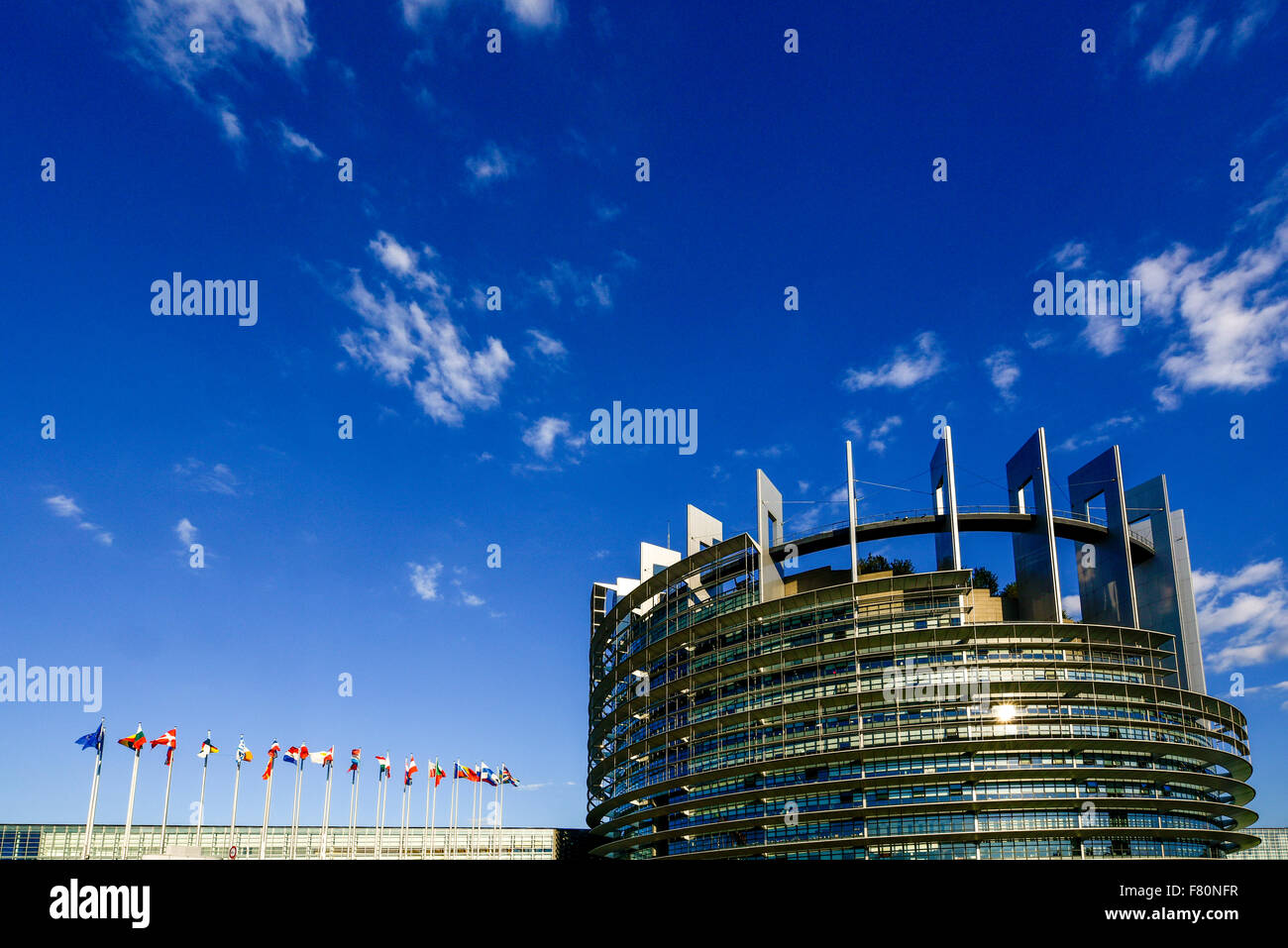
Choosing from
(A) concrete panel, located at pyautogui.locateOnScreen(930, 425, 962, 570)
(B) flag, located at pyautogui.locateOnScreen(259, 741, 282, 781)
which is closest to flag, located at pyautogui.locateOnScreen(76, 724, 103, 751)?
(B) flag, located at pyautogui.locateOnScreen(259, 741, 282, 781)

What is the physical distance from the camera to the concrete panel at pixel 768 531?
92.6 metres

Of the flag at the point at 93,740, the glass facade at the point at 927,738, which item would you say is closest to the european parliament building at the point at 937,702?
the glass facade at the point at 927,738

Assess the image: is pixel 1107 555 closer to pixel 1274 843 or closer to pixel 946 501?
pixel 946 501

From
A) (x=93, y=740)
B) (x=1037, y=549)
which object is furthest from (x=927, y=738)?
(x=93, y=740)

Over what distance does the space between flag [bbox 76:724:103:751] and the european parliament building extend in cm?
4899

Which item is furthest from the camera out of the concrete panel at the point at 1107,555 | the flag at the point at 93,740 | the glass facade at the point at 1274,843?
the glass facade at the point at 1274,843

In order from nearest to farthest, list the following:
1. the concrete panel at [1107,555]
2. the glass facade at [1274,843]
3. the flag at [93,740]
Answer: the flag at [93,740]
the concrete panel at [1107,555]
the glass facade at [1274,843]

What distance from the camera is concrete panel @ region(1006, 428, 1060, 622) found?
88688mm

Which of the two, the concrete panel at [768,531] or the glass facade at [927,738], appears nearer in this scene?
the glass facade at [927,738]

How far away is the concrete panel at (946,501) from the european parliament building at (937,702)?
326 millimetres

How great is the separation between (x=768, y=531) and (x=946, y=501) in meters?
18.4

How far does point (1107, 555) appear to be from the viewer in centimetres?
9494

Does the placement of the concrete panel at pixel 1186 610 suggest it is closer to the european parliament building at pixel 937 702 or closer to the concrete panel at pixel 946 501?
the european parliament building at pixel 937 702
